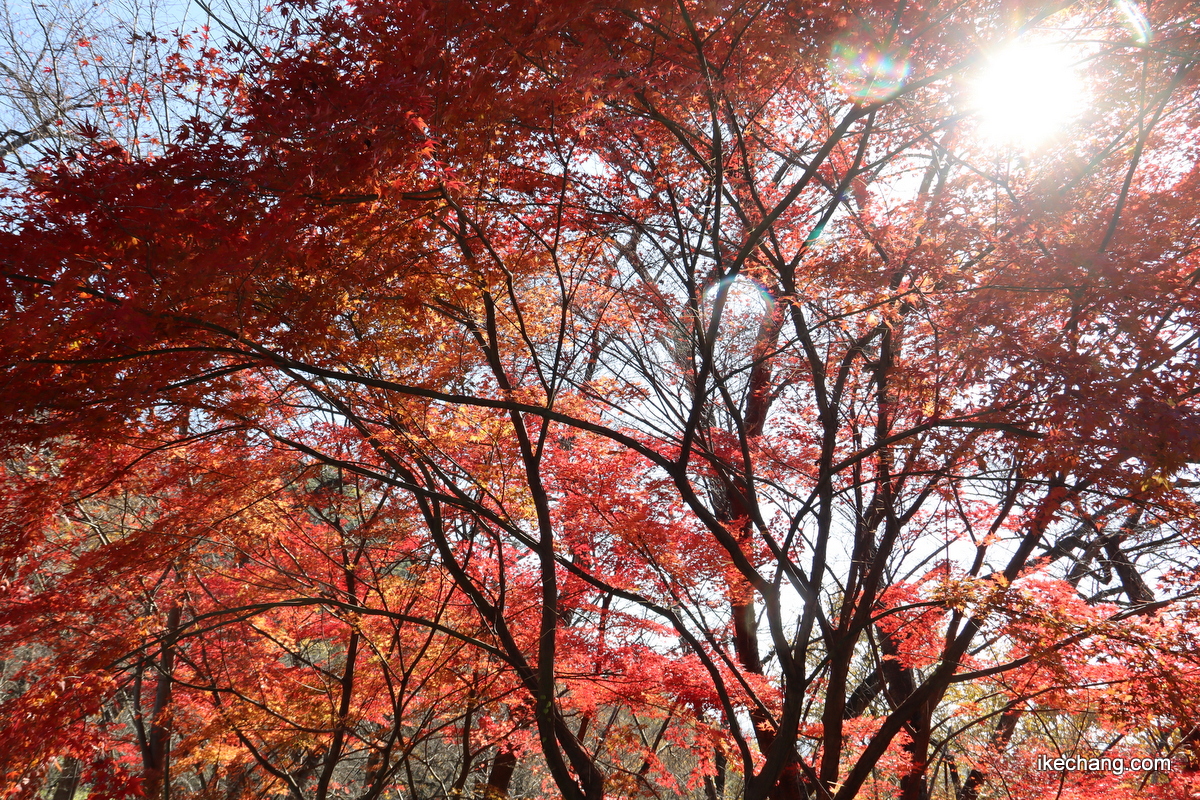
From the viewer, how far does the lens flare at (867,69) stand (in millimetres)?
4217

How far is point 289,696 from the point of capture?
29.3 feet

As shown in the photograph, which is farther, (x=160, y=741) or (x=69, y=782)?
(x=69, y=782)

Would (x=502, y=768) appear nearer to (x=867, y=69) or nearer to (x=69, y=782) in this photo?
(x=69, y=782)

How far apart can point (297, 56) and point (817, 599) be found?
21.3 feet

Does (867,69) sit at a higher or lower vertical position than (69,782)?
higher

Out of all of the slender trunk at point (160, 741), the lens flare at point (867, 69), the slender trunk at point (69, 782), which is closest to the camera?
the lens flare at point (867, 69)

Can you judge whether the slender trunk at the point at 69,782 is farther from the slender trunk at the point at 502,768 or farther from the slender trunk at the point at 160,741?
the slender trunk at the point at 502,768

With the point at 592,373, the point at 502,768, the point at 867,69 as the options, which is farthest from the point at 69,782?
the point at 867,69

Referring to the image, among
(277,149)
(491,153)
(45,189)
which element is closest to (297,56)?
(277,149)

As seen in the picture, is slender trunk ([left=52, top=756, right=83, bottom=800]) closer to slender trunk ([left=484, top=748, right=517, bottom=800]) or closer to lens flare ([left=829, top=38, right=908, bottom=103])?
slender trunk ([left=484, top=748, right=517, bottom=800])

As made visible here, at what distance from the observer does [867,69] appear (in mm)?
4461

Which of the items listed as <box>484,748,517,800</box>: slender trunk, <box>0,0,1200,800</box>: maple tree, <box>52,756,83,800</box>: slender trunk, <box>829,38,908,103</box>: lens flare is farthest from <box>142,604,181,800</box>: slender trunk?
<box>829,38,908,103</box>: lens flare

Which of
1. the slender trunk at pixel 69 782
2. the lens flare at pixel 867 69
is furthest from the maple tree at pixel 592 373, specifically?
the slender trunk at pixel 69 782

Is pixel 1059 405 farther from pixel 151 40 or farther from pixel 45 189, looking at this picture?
pixel 151 40
